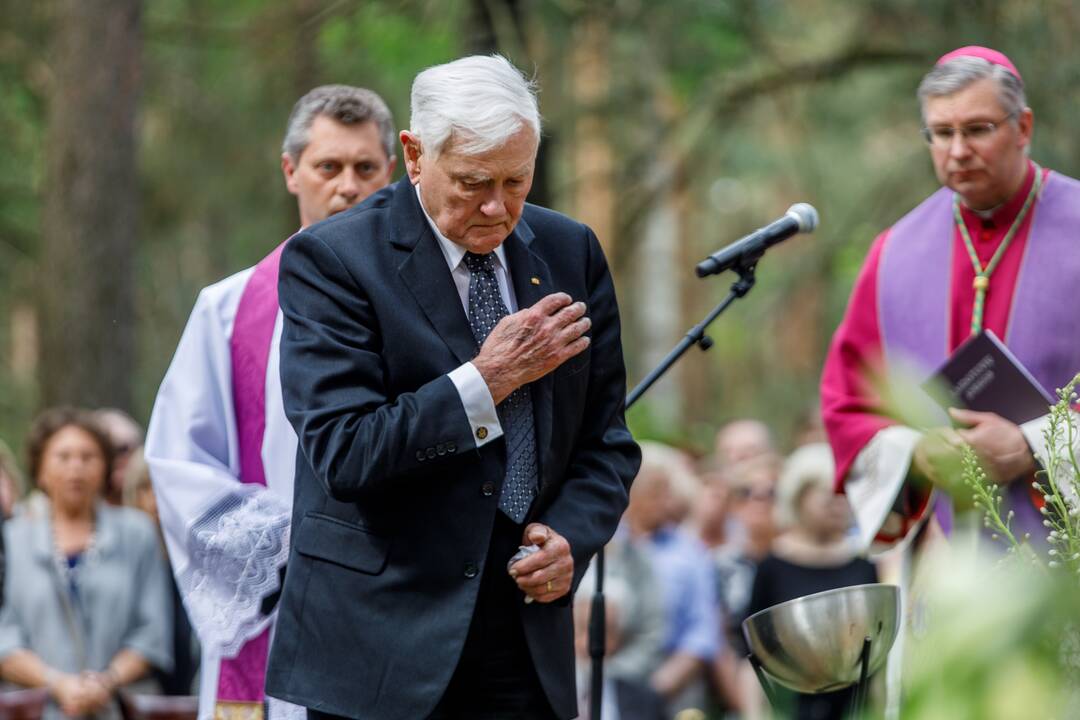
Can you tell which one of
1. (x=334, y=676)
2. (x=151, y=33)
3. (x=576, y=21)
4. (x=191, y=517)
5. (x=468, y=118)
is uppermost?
(x=151, y=33)

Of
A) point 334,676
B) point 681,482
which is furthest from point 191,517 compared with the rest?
point 681,482

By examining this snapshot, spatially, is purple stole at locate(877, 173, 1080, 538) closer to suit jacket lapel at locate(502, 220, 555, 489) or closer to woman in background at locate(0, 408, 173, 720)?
suit jacket lapel at locate(502, 220, 555, 489)

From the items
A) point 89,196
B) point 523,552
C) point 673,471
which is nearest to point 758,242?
point 523,552

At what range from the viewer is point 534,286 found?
3.44 m

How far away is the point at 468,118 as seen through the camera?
10.4 feet

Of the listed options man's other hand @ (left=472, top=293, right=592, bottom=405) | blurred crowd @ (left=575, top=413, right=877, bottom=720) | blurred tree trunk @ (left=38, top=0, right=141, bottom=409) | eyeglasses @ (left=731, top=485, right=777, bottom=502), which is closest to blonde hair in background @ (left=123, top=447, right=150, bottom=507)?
blurred crowd @ (left=575, top=413, right=877, bottom=720)

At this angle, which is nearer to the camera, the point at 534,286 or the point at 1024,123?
the point at 534,286

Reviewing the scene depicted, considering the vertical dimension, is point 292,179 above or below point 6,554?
above

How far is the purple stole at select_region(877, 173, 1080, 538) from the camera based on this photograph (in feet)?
14.8

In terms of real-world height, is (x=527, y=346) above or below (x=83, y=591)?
above

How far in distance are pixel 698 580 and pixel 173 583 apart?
261 centimetres

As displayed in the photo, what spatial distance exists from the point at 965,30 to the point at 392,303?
7.81 meters

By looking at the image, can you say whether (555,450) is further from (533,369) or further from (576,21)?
(576,21)

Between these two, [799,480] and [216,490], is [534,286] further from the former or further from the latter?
[799,480]
